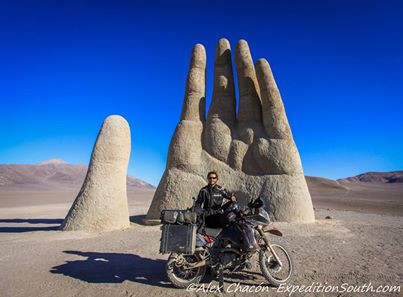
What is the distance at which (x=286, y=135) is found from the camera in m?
11.1

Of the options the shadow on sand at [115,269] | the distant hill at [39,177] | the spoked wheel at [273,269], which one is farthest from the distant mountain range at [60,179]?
the spoked wheel at [273,269]

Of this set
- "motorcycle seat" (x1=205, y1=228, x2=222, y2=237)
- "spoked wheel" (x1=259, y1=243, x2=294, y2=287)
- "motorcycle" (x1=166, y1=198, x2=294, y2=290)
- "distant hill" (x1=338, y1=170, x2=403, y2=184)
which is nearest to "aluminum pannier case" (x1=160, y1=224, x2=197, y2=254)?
"motorcycle" (x1=166, y1=198, x2=294, y2=290)

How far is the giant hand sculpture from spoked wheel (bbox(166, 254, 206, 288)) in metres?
6.24

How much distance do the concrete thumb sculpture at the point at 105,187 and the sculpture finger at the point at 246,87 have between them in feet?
15.7

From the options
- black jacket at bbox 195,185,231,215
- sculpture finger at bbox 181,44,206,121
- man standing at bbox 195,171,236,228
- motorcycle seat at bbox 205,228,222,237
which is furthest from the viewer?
sculpture finger at bbox 181,44,206,121

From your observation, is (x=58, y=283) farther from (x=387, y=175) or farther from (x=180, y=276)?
(x=387, y=175)

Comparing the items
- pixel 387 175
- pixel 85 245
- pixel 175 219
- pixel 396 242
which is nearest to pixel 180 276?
pixel 175 219

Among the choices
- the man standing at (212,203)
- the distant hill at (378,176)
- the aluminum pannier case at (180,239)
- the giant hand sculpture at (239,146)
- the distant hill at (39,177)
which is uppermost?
the distant hill at (39,177)

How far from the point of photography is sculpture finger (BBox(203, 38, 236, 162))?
1165cm

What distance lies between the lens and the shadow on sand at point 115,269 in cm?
457

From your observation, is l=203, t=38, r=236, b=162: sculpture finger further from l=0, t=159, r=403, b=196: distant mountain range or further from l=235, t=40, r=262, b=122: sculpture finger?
l=0, t=159, r=403, b=196: distant mountain range

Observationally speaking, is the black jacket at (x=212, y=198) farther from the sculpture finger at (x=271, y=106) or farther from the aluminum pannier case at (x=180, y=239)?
the sculpture finger at (x=271, y=106)

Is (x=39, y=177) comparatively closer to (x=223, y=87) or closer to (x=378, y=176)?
(x=223, y=87)

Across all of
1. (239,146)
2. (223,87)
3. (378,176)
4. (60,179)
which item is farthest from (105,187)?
(378,176)
